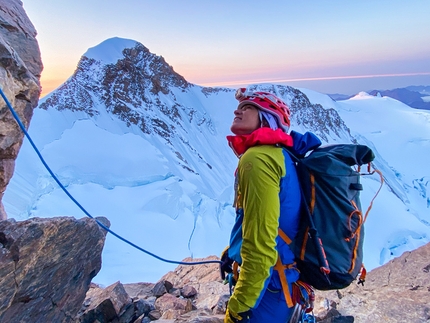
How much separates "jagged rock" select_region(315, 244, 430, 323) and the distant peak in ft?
134

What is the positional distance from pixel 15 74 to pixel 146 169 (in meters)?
17.4

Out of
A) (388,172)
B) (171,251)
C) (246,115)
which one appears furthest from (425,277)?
(388,172)

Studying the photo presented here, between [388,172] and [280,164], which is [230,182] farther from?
[388,172]

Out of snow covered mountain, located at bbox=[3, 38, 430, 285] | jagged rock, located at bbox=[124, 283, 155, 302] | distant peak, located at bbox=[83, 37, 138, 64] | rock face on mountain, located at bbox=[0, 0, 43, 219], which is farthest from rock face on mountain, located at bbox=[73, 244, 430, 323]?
distant peak, located at bbox=[83, 37, 138, 64]

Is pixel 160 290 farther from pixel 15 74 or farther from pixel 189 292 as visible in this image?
pixel 15 74

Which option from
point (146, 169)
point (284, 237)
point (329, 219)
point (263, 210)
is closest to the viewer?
point (263, 210)

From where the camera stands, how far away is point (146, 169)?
20.8 m

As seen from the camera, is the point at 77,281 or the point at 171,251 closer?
the point at 77,281

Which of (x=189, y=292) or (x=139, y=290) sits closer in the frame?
(x=189, y=292)

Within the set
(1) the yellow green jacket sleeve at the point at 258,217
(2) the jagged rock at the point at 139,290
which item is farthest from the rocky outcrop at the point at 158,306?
(1) the yellow green jacket sleeve at the point at 258,217

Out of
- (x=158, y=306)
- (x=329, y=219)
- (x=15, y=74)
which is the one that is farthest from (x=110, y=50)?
(x=329, y=219)

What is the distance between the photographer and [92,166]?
19.6 meters

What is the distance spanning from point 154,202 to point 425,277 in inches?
572

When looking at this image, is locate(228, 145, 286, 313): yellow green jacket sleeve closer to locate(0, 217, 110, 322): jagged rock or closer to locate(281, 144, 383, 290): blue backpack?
locate(281, 144, 383, 290): blue backpack
